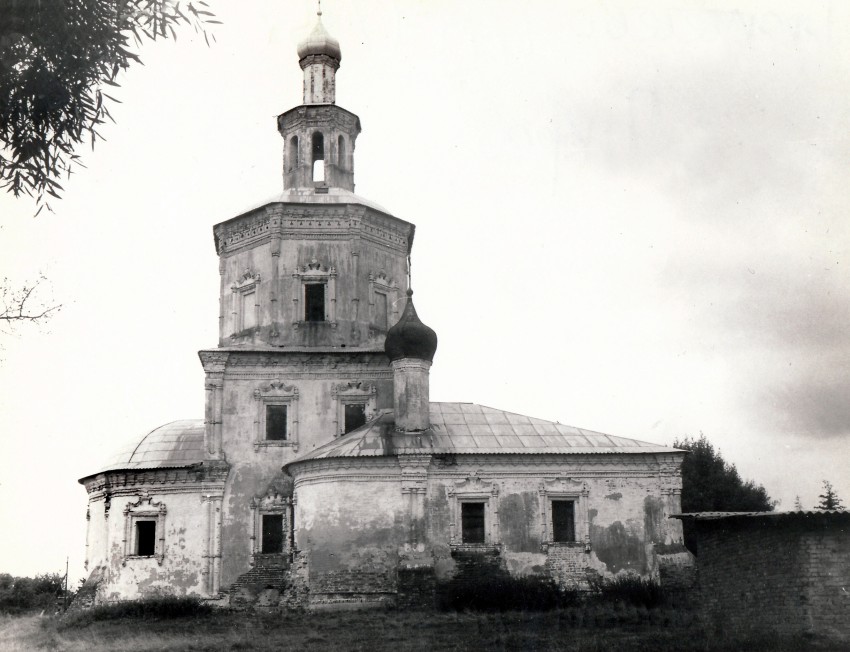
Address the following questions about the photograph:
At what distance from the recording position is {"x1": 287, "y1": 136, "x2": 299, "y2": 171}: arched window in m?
25.8

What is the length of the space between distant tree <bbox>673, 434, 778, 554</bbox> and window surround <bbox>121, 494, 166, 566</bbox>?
18347mm

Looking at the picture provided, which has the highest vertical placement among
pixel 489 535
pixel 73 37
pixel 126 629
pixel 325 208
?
pixel 325 208

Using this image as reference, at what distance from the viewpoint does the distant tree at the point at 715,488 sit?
34750 millimetres

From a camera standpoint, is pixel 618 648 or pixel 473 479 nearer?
pixel 618 648

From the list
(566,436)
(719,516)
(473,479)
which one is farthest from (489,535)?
(719,516)

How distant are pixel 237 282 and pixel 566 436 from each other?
28.5 ft

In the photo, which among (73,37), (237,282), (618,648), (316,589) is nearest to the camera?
(73,37)

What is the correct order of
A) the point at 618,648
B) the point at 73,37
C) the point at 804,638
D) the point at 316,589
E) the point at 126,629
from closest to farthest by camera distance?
the point at 73,37 → the point at 804,638 → the point at 618,648 → the point at 126,629 → the point at 316,589

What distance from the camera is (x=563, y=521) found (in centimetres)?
2192

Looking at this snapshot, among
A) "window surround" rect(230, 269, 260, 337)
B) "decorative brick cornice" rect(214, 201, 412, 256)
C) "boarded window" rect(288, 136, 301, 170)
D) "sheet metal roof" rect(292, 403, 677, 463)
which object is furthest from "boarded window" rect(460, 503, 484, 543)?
"boarded window" rect(288, 136, 301, 170)

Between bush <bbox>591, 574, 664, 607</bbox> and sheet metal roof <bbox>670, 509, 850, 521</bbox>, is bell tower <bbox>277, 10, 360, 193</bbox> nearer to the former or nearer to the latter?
bush <bbox>591, 574, 664, 607</bbox>

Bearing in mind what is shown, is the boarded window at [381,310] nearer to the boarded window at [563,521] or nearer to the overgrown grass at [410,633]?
the boarded window at [563,521]

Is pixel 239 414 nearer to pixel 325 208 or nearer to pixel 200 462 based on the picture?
pixel 200 462

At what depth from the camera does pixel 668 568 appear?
2145cm
